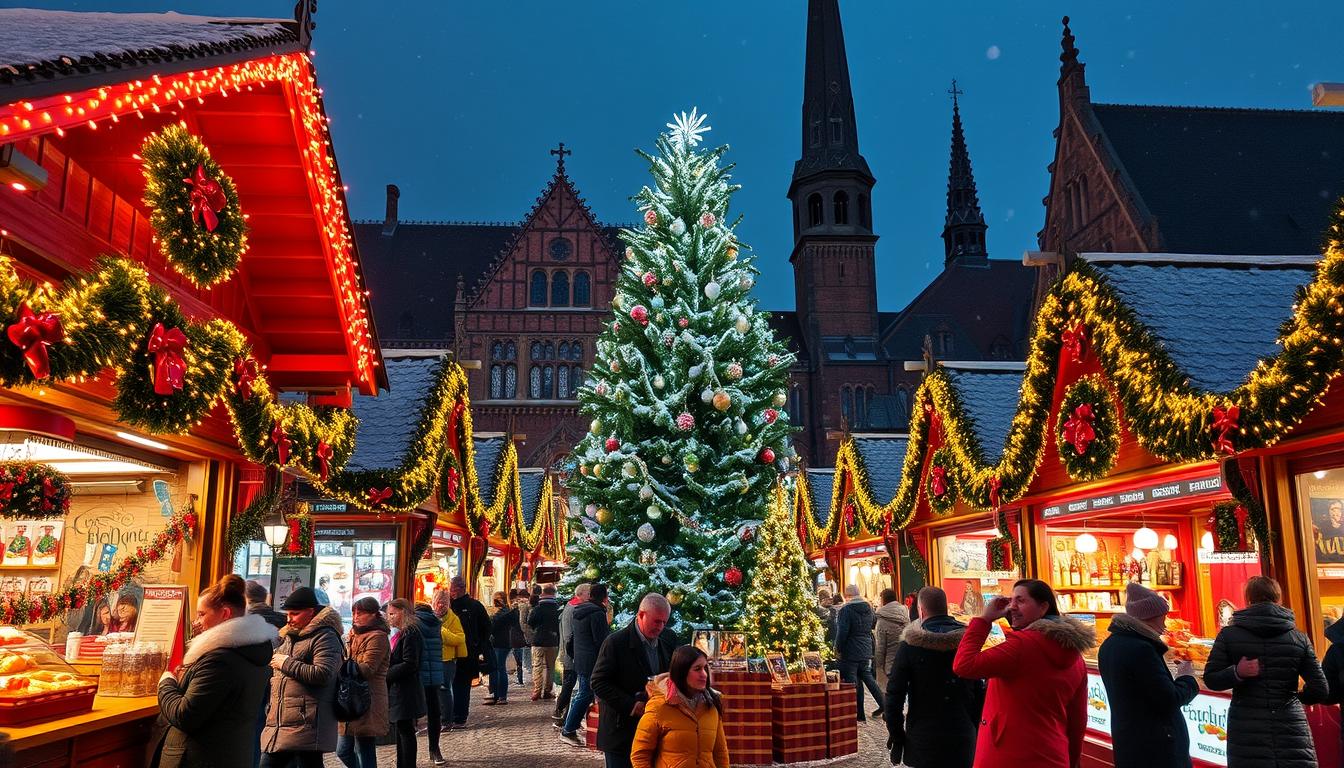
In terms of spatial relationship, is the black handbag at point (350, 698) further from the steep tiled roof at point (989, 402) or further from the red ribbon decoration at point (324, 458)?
the steep tiled roof at point (989, 402)

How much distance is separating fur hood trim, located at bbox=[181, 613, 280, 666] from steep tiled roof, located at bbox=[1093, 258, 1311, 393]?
676 centimetres

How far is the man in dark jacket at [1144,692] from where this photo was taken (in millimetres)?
4824

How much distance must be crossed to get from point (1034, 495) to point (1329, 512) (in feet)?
13.9

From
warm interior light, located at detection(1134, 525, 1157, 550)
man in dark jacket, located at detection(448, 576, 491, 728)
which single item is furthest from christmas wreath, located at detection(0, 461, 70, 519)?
warm interior light, located at detection(1134, 525, 1157, 550)

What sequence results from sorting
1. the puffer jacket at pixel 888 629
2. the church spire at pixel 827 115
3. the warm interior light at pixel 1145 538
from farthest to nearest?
the church spire at pixel 827 115 < the puffer jacket at pixel 888 629 < the warm interior light at pixel 1145 538

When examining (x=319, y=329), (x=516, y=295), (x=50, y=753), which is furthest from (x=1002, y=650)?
(x=516, y=295)

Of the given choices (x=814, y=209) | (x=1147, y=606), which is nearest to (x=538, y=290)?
(x=814, y=209)

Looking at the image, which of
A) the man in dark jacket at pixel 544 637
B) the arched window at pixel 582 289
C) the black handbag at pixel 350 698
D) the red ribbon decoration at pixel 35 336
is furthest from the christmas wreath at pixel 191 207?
the arched window at pixel 582 289

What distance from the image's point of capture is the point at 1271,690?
5.47 metres

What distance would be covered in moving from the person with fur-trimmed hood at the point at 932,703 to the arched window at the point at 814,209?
49710mm

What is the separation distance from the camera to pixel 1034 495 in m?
11.5

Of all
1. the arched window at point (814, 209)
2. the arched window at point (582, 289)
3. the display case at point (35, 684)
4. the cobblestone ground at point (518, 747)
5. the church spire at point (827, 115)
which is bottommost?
the cobblestone ground at point (518, 747)

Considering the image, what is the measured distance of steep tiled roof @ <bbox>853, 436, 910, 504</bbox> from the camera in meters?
19.4

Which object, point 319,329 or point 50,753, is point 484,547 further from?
point 50,753
